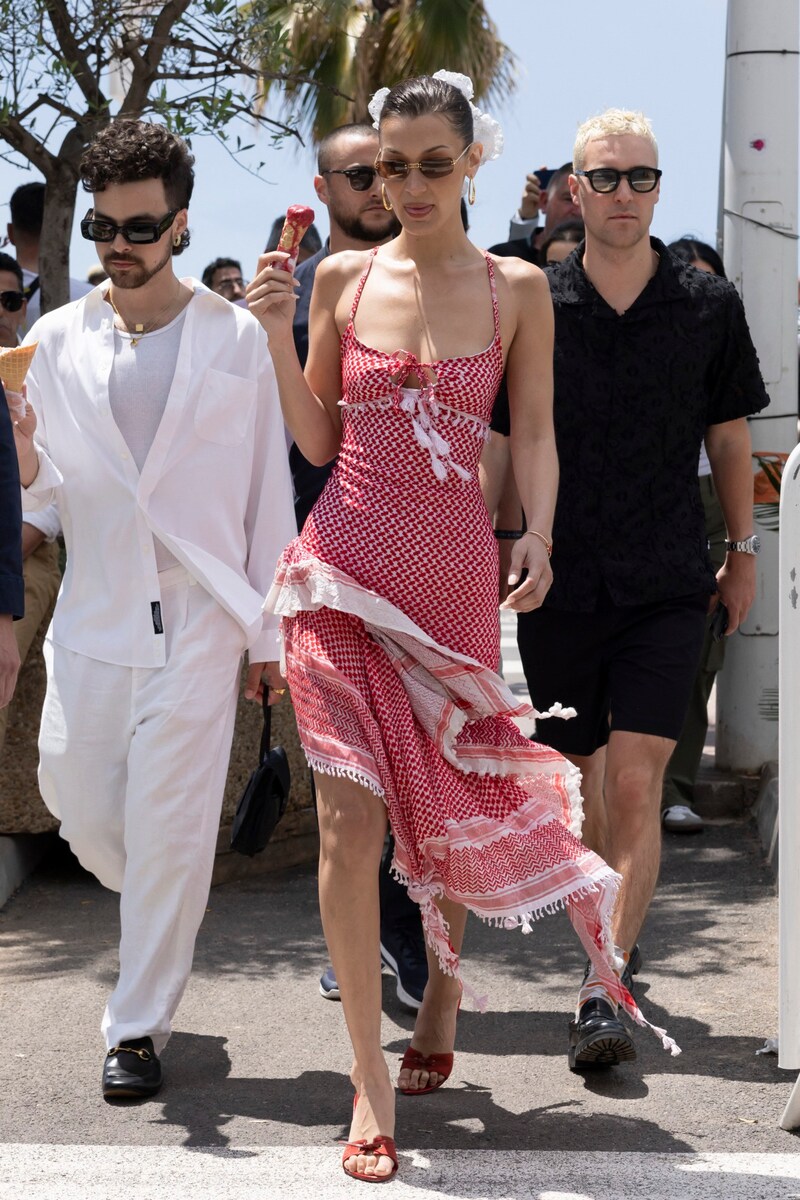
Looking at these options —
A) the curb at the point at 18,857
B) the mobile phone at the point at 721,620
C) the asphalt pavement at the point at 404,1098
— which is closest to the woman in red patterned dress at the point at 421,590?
the asphalt pavement at the point at 404,1098

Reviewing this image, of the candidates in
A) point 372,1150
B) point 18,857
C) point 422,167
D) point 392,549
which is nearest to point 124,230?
point 422,167

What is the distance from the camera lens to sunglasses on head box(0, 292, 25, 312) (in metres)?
7.51

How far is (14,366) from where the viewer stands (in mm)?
4289

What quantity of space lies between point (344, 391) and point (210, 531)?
61cm

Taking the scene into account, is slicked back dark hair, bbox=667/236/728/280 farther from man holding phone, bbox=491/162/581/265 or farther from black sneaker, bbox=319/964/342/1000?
black sneaker, bbox=319/964/342/1000

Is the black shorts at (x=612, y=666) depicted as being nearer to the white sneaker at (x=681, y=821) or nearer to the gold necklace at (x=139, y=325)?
the gold necklace at (x=139, y=325)

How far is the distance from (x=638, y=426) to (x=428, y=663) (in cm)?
119

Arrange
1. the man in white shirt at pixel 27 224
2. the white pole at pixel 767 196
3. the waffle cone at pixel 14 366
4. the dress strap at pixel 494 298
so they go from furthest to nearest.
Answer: the man in white shirt at pixel 27 224, the white pole at pixel 767 196, the waffle cone at pixel 14 366, the dress strap at pixel 494 298

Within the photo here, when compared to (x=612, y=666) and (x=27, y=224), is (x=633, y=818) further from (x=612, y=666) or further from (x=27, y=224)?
(x=27, y=224)

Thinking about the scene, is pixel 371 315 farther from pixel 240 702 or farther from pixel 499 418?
pixel 240 702

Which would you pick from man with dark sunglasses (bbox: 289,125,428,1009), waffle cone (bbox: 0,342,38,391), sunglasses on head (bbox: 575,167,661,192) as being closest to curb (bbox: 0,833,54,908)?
man with dark sunglasses (bbox: 289,125,428,1009)

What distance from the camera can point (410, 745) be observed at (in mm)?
3939

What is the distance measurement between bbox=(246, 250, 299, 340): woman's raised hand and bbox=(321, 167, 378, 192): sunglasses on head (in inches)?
49.9

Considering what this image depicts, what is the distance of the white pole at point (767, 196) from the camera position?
7164mm
